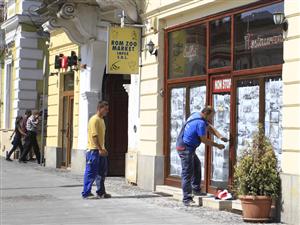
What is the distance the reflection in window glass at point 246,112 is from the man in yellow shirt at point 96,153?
2685 mm

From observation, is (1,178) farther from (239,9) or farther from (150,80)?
(239,9)

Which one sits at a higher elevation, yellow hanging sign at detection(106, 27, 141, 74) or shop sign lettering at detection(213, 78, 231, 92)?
yellow hanging sign at detection(106, 27, 141, 74)

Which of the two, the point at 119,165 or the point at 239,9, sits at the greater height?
the point at 239,9

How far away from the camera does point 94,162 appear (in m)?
12.1

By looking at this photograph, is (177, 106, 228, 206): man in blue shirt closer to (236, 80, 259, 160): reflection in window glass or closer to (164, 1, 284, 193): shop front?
(236, 80, 259, 160): reflection in window glass

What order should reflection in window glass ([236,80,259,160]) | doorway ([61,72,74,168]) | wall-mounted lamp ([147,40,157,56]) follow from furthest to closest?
doorway ([61,72,74,168]), wall-mounted lamp ([147,40,157,56]), reflection in window glass ([236,80,259,160])

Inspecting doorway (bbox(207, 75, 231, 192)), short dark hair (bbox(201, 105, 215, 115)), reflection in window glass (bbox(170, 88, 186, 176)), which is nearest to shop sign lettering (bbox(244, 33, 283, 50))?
doorway (bbox(207, 75, 231, 192))

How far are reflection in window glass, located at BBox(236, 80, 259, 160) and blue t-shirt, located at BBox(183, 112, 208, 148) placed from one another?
0.64 m

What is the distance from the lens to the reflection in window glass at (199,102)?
1227 centimetres

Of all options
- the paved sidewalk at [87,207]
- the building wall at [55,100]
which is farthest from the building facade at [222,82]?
the building wall at [55,100]

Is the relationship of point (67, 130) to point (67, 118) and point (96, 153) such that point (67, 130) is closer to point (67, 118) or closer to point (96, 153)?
point (67, 118)

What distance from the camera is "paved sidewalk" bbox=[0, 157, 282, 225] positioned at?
31.8 ft

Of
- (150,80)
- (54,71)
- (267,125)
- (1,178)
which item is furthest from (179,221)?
(54,71)

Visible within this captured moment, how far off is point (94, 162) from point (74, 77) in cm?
711
